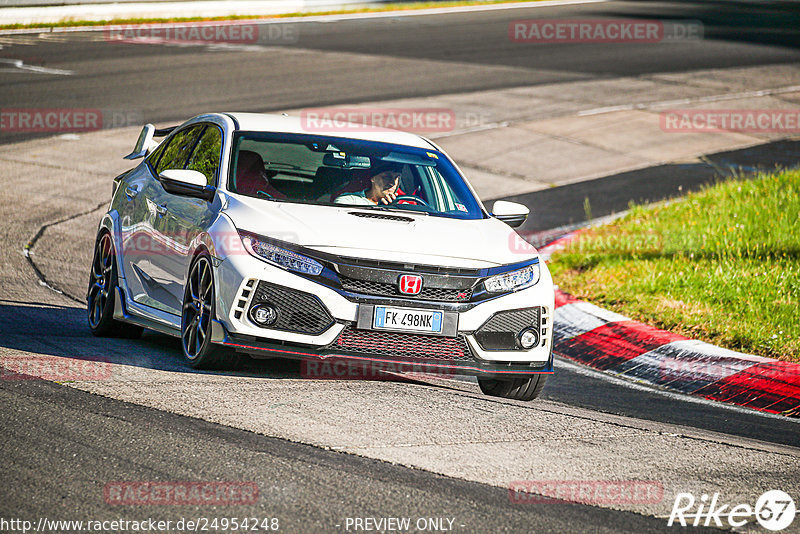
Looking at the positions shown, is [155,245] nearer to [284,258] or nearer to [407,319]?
[284,258]

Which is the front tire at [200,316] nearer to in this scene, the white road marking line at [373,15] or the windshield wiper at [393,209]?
the windshield wiper at [393,209]

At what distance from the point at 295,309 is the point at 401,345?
63cm

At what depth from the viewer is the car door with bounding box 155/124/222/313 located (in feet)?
22.9

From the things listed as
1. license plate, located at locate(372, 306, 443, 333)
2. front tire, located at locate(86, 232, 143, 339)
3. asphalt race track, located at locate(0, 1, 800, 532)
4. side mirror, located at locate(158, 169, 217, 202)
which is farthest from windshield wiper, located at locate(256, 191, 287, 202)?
front tire, located at locate(86, 232, 143, 339)

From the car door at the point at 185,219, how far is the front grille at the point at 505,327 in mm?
1747

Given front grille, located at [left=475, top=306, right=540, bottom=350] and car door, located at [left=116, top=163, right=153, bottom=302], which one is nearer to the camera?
front grille, located at [left=475, top=306, right=540, bottom=350]

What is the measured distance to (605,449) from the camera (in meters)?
5.72

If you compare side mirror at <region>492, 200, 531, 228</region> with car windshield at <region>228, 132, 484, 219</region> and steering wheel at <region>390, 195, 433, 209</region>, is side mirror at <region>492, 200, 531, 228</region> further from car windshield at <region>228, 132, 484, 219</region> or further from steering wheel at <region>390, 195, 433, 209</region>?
steering wheel at <region>390, 195, 433, 209</region>

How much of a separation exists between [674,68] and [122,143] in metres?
14.3

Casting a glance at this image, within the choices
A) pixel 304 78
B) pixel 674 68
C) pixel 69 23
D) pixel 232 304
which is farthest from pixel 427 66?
pixel 232 304

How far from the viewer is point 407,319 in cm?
639

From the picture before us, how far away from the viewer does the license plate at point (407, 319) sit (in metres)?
6.36

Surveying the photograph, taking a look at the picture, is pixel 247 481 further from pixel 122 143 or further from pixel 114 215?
pixel 122 143

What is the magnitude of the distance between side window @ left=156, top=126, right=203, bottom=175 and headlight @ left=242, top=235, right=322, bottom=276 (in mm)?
1850
